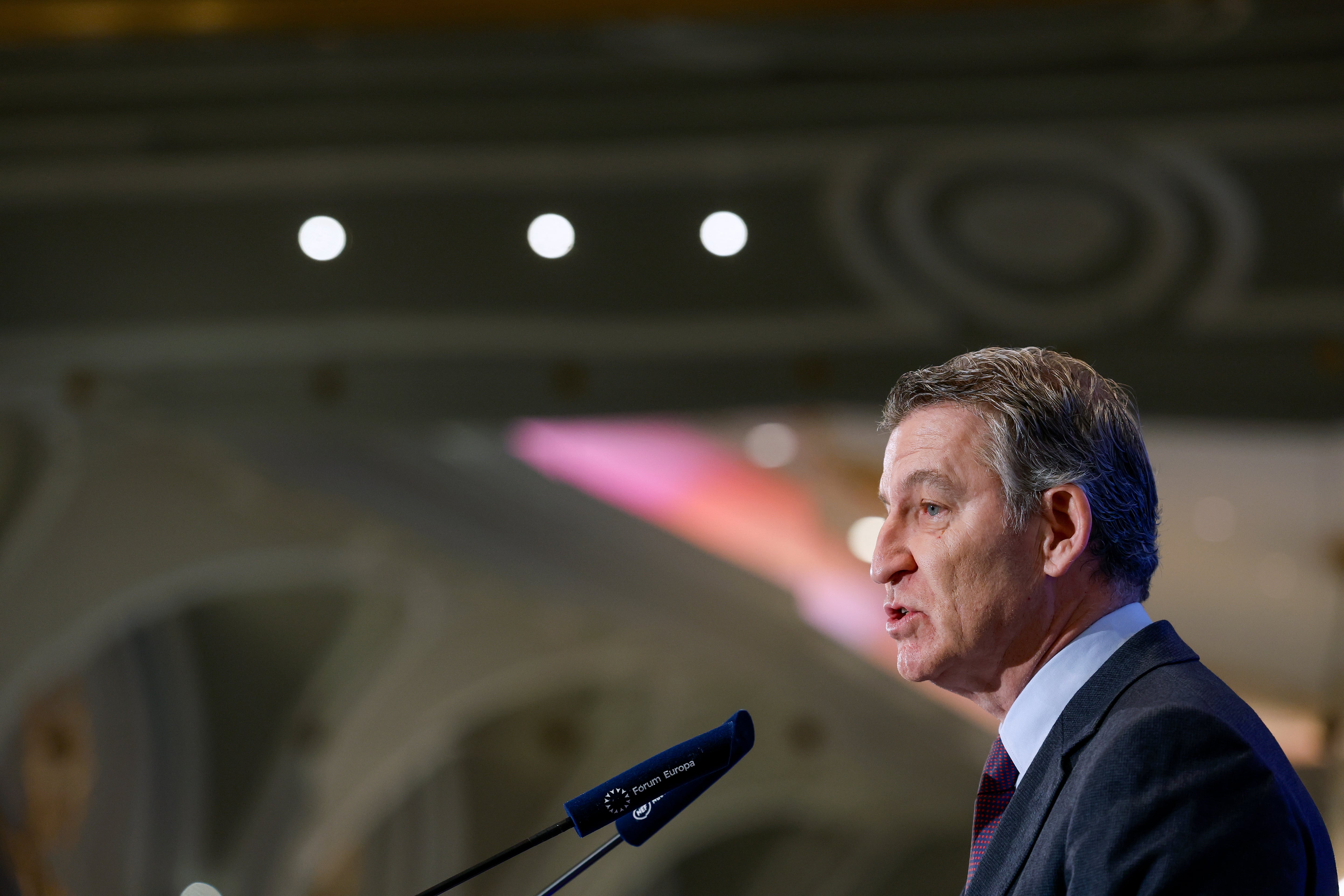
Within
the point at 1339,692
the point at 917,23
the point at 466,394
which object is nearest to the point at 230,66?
the point at 466,394

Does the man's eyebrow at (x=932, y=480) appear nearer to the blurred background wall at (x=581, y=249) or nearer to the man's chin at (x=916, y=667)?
the man's chin at (x=916, y=667)

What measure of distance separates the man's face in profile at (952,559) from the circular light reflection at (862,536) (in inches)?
260

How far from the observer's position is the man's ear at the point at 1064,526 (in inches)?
58.9

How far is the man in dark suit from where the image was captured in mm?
1285

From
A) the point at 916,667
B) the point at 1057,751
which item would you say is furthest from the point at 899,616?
the point at 1057,751

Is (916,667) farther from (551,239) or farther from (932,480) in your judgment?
(551,239)

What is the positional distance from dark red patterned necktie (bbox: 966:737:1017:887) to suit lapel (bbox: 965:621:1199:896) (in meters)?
0.20

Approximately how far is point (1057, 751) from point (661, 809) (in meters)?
0.52

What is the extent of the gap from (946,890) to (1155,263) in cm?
897

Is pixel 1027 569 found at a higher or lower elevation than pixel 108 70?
lower

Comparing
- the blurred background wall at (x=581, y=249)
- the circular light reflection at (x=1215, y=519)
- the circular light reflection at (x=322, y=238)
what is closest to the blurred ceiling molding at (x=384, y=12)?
the blurred background wall at (x=581, y=249)

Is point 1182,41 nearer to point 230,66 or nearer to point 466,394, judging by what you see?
point 466,394

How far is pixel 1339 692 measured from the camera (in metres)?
7.43

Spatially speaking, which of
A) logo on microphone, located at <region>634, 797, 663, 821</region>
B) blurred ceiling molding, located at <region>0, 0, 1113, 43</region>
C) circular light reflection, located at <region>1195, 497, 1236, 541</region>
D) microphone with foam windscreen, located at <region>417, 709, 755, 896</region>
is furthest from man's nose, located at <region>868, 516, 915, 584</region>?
circular light reflection, located at <region>1195, 497, 1236, 541</region>
